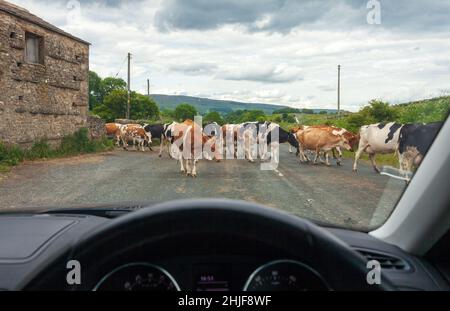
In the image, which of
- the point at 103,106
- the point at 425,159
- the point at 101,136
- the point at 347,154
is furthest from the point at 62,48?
the point at 103,106

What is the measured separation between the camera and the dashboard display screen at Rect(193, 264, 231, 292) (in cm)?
161

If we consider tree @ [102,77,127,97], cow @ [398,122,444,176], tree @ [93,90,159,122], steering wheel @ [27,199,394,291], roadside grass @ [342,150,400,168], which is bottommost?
roadside grass @ [342,150,400,168]

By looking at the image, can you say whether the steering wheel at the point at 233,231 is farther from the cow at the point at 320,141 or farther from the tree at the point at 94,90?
the tree at the point at 94,90

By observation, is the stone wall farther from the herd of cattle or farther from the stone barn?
the herd of cattle

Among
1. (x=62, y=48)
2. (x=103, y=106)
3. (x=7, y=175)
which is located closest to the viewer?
(x=7, y=175)

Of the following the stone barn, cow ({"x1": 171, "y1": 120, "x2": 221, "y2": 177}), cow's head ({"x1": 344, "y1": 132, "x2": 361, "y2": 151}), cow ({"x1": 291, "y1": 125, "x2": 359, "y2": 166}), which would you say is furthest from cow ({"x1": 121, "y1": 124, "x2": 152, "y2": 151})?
cow's head ({"x1": 344, "y1": 132, "x2": 361, "y2": 151})

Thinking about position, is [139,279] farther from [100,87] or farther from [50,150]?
[100,87]

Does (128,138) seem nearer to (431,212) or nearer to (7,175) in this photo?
(7,175)

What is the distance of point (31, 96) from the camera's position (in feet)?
57.9

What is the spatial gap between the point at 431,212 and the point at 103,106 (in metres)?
41.2

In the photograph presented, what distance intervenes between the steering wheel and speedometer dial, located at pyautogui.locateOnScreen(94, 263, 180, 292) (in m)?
0.13

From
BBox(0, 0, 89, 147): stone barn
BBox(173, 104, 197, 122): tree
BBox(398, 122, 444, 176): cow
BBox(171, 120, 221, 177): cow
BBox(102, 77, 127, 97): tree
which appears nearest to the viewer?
BBox(398, 122, 444, 176): cow

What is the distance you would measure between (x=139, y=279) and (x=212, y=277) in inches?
9.2
